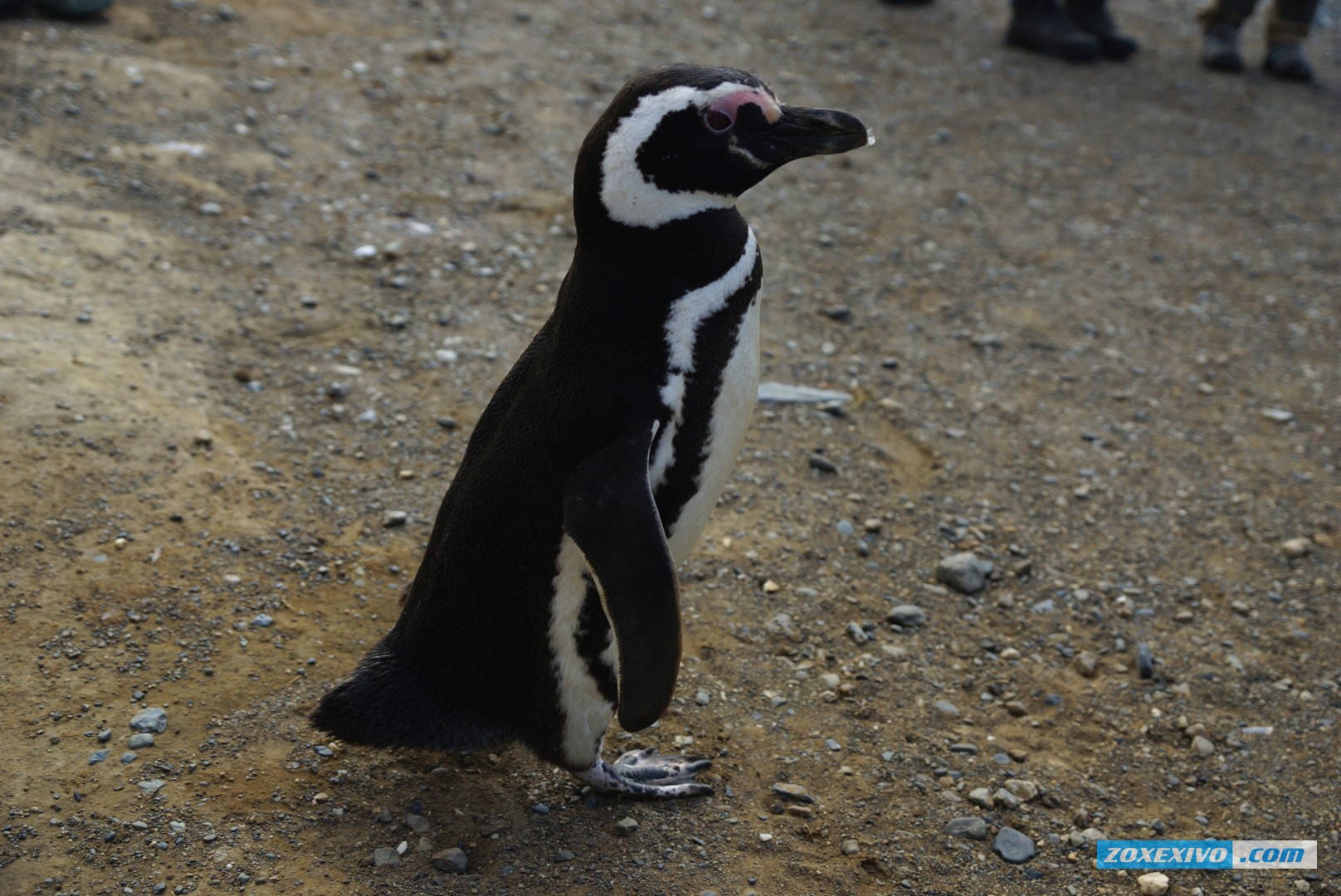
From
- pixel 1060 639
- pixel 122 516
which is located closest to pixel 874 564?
pixel 1060 639

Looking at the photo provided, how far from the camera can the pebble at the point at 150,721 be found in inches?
96.2

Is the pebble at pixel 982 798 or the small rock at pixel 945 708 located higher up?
the small rock at pixel 945 708

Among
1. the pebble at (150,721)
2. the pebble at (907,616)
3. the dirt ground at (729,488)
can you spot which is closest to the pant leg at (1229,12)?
the dirt ground at (729,488)

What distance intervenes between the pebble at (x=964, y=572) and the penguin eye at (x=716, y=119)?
1.63 metres

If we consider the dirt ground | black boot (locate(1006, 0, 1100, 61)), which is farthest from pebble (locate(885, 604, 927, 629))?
black boot (locate(1006, 0, 1100, 61))

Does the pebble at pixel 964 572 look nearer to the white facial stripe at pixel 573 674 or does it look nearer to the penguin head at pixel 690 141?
the white facial stripe at pixel 573 674

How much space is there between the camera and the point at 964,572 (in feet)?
10.7

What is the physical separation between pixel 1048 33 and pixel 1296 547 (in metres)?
4.13

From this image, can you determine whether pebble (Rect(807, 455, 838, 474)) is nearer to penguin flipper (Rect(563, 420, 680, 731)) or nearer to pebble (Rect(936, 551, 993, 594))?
pebble (Rect(936, 551, 993, 594))

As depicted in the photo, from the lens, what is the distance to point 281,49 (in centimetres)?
530

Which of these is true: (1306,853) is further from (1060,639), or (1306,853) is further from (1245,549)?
(1245,549)

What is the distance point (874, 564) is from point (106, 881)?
2.01 m

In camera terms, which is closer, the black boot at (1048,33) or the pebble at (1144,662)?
the pebble at (1144,662)

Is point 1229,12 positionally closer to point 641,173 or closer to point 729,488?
point 729,488
